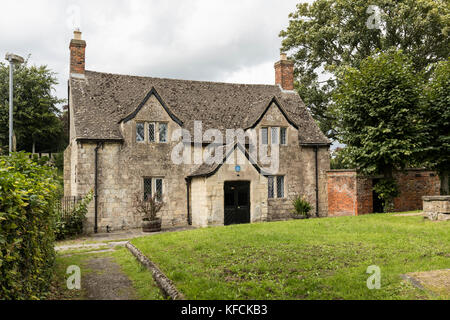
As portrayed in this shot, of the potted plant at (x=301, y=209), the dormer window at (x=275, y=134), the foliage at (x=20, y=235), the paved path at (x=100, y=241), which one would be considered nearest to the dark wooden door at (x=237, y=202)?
the potted plant at (x=301, y=209)

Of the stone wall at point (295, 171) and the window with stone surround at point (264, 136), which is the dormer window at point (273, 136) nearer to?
the window with stone surround at point (264, 136)

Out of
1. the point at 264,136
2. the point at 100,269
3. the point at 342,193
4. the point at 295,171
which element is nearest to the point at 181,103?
the point at 264,136

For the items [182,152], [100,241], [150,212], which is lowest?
[100,241]

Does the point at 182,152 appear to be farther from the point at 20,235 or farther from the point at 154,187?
the point at 20,235

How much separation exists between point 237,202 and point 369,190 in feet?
28.3

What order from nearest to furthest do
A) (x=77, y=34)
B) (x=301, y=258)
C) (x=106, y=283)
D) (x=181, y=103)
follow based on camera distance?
1. (x=106, y=283)
2. (x=301, y=258)
3. (x=77, y=34)
4. (x=181, y=103)

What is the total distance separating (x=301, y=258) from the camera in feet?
30.0

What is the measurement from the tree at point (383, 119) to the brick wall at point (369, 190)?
1.13 metres

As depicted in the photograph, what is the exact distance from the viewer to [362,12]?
28578 millimetres

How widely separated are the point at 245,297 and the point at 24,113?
38.3 metres

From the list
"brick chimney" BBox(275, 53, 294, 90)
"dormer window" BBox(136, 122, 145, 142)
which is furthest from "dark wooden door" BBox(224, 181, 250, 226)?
"brick chimney" BBox(275, 53, 294, 90)

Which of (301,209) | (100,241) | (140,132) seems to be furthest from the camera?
(301,209)

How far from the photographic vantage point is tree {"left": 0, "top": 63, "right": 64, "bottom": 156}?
3812 cm
